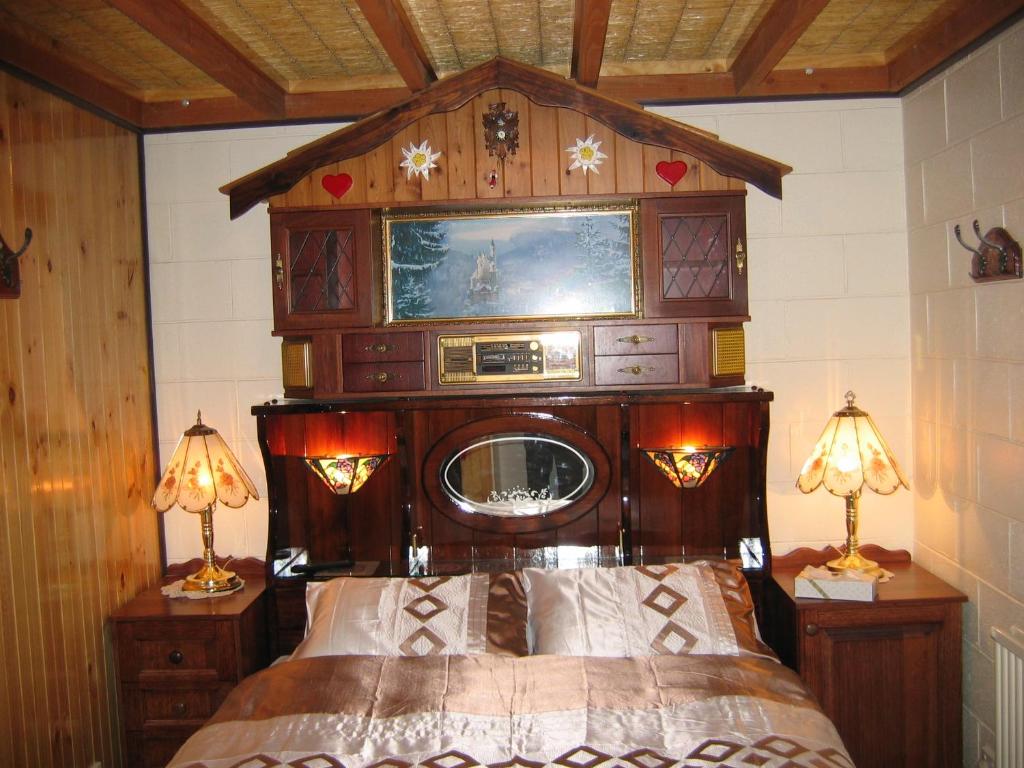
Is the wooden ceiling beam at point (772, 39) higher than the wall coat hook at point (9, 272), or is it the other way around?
the wooden ceiling beam at point (772, 39)

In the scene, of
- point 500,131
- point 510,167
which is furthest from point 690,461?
point 500,131

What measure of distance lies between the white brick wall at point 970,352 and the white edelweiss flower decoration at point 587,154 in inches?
45.9

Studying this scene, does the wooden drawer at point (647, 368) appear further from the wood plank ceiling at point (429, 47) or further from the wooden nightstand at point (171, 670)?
the wooden nightstand at point (171, 670)

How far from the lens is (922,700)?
9.41 ft

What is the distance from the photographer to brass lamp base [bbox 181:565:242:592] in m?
3.14

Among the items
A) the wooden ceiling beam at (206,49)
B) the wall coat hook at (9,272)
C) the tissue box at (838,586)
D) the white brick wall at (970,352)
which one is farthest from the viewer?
the tissue box at (838,586)

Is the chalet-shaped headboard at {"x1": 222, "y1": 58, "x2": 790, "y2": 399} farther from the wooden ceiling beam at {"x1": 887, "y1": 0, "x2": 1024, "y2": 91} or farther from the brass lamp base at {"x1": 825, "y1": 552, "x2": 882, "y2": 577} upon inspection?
the brass lamp base at {"x1": 825, "y1": 552, "x2": 882, "y2": 577}

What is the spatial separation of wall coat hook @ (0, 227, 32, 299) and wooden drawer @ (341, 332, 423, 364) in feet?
3.31

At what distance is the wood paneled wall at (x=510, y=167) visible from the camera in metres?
2.99

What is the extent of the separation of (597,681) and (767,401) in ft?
3.69

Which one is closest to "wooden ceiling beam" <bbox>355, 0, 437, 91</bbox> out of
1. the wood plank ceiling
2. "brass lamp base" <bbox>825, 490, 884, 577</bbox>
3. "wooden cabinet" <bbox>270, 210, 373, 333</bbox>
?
the wood plank ceiling

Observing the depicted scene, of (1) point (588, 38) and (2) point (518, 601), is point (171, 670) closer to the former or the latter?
(2) point (518, 601)

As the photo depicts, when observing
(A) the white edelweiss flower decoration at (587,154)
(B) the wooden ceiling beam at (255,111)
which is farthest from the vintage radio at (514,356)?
(B) the wooden ceiling beam at (255,111)

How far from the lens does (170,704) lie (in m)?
2.99
